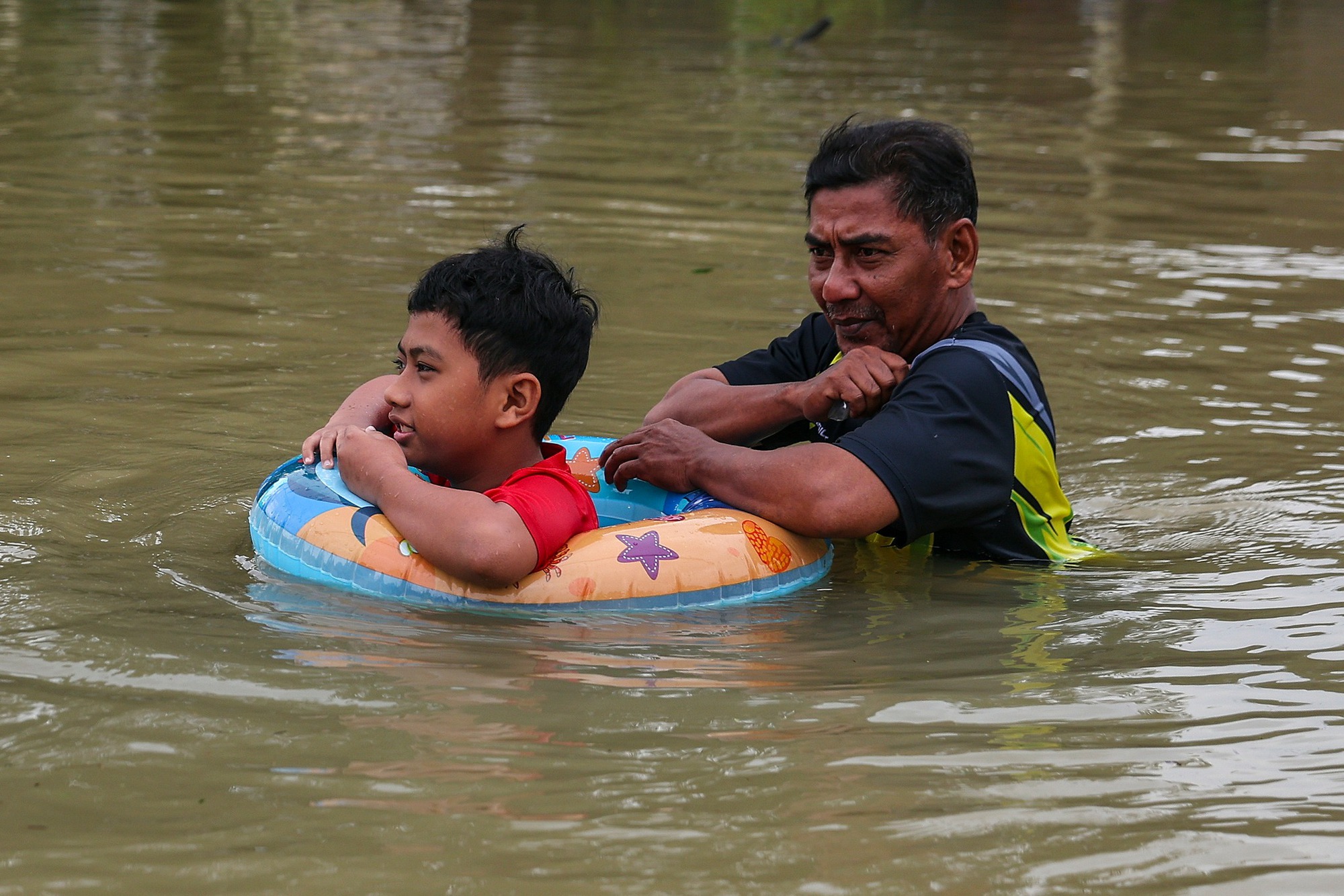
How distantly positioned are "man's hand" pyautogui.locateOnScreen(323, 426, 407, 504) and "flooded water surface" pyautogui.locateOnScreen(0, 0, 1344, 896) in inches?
12.8

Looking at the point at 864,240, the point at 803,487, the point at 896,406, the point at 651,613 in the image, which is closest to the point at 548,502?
the point at 651,613

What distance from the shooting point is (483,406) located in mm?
4109

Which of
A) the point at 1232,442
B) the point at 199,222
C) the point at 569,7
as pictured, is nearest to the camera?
the point at 1232,442

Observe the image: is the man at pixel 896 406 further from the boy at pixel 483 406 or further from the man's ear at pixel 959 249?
the boy at pixel 483 406

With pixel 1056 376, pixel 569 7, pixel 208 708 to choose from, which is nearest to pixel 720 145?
pixel 1056 376

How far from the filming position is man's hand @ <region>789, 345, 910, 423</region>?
4289 millimetres

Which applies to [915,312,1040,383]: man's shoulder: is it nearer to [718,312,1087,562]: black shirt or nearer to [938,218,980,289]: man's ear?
[718,312,1087,562]: black shirt

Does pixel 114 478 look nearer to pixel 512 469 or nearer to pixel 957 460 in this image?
pixel 512 469

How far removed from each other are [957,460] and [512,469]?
1195 mm

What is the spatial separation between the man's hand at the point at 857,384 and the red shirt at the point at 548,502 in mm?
701

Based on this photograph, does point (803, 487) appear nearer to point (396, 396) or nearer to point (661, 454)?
point (661, 454)

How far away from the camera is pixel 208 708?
10.4ft

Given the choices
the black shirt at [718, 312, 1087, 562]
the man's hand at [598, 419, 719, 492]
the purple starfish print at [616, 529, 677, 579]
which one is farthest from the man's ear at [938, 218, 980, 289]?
the purple starfish print at [616, 529, 677, 579]

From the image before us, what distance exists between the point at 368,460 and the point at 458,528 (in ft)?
1.56
